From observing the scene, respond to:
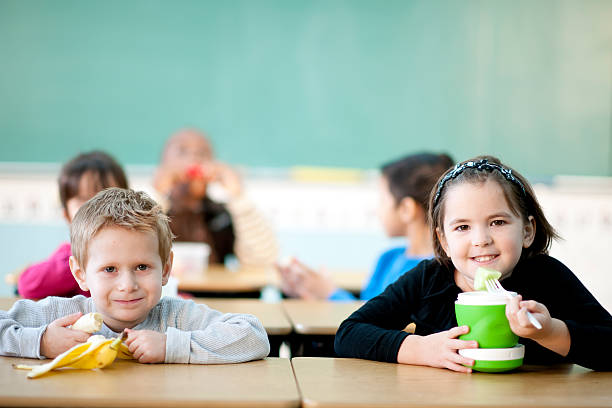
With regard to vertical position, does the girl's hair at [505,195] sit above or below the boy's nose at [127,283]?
above

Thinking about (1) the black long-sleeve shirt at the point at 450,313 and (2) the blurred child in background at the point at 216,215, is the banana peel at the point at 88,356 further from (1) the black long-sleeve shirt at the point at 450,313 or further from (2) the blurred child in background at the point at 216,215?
(2) the blurred child in background at the point at 216,215

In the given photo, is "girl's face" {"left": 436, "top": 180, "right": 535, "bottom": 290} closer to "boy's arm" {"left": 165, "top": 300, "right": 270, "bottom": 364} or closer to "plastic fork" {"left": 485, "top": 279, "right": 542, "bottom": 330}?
"plastic fork" {"left": 485, "top": 279, "right": 542, "bottom": 330}

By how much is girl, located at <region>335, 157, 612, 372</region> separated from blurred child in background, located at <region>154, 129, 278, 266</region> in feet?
8.39

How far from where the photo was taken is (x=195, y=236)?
438 centimetres

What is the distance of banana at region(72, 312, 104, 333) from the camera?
1570mm

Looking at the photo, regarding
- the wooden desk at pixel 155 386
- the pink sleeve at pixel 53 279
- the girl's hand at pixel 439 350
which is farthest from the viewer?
the pink sleeve at pixel 53 279

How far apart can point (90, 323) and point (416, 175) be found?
5.98 feet

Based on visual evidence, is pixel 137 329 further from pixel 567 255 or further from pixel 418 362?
pixel 567 255

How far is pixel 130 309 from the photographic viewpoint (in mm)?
1685

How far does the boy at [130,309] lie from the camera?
5.19 feet

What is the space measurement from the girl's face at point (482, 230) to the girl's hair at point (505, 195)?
18mm

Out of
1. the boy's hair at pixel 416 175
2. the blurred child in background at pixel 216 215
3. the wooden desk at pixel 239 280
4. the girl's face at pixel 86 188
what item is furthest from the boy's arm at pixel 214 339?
the blurred child in background at pixel 216 215

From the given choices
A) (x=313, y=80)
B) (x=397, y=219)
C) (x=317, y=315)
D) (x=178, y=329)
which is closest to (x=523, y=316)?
(x=178, y=329)

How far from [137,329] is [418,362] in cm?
64
